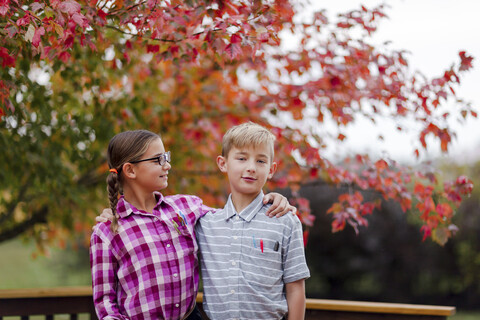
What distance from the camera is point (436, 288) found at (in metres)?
7.11

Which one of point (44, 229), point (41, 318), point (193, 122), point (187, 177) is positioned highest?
point (193, 122)

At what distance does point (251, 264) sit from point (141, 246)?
0.45 metres

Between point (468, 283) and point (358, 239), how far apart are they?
155 cm

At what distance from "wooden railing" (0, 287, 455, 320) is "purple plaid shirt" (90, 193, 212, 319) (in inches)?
27.5

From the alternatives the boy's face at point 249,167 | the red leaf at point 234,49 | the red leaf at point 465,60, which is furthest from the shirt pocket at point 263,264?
the red leaf at point 465,60

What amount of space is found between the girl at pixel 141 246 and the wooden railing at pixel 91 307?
704 mm

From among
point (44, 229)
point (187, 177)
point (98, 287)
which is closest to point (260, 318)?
point (98, 287)

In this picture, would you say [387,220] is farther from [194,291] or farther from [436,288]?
[194,291]

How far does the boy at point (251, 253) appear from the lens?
2125 millimetres

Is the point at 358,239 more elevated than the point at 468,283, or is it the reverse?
the point at 358,239

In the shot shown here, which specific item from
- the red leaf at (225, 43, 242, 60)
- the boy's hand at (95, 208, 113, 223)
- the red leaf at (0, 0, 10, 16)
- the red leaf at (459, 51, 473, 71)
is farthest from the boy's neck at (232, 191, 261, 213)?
the red leaf at (459, 51, 473, 71)

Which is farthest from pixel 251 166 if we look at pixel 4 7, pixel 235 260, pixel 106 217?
pixel 4 7

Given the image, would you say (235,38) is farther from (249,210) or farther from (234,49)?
(249,210)

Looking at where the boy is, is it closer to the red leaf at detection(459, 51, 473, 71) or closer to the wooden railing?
the wooden railing
